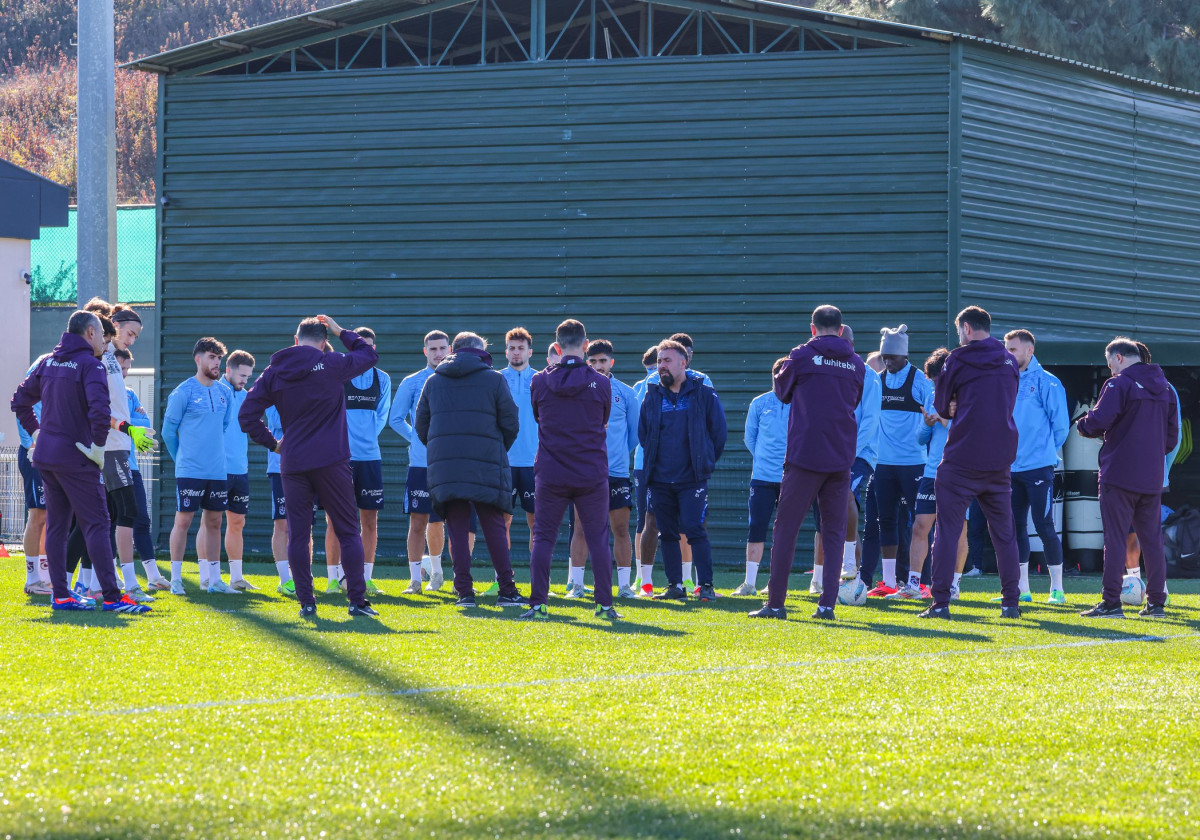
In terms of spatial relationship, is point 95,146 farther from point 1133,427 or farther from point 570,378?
point 1133,427

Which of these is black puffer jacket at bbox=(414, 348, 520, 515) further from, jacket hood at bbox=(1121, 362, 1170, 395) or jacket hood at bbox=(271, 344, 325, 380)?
jacket hood at bbox=(1121, 362, 1170, 395)

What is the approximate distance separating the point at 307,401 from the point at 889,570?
4.82 m

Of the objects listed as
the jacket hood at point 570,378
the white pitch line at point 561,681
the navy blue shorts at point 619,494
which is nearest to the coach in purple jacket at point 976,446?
the white pitch line at point 561,681

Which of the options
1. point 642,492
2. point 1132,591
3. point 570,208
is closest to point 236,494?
point 642,492

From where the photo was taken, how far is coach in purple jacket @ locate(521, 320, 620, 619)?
8547 millimetres

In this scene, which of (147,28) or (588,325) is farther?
(147,28)

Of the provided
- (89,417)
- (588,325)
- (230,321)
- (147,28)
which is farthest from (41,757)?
(147,28)

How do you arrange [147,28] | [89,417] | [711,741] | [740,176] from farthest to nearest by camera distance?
Answer: [147,28], [740,176], [89,417], [711,741]

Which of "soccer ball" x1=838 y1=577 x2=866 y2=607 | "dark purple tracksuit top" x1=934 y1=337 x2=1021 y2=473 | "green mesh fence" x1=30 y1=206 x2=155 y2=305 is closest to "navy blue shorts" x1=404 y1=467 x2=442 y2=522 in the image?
"soccer ball" x1=838 y1=577 x2=866 y2=607

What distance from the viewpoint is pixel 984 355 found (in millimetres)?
8758

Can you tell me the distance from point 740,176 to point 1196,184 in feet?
18.6

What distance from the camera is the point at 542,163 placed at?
50.7 feet

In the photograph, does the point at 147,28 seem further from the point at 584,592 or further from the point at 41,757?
the point at 41,757

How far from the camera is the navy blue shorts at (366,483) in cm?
1048
